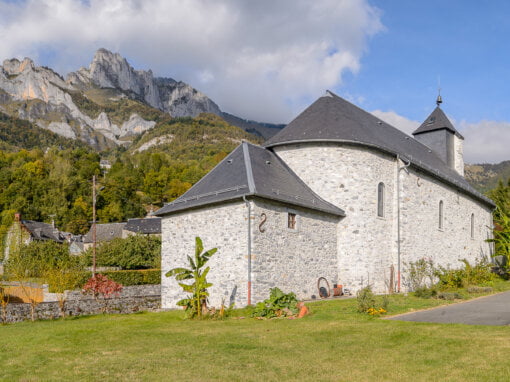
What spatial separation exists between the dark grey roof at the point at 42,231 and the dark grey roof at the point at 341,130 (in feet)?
153

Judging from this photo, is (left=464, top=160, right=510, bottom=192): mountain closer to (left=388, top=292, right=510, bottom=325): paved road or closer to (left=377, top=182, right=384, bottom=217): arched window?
(left=377, top=182, right=384, bottom=217): arched window

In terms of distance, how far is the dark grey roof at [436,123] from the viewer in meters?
34.9

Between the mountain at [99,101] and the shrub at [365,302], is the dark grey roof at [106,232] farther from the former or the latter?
the mountain at [99,101]

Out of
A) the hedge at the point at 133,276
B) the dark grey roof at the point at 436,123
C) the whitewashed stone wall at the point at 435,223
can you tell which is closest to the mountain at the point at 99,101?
the dark grey roof at the point at 436,123

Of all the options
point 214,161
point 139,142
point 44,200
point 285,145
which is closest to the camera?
point 285,145

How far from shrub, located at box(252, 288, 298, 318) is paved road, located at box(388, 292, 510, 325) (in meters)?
3.05

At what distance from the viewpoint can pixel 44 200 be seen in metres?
77.1

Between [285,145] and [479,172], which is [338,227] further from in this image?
[479,172]

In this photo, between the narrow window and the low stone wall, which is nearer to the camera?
the narrow window

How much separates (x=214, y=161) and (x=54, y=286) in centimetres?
7085

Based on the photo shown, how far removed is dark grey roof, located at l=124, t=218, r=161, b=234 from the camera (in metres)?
56.1

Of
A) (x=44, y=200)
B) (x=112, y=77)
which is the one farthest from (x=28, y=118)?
(x=44, y=200)

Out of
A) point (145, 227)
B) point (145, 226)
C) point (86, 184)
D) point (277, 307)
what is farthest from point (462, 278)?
point (86, 184)

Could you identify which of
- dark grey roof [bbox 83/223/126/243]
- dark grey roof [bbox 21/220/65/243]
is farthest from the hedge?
dark grey roof [bbox 83/223/126/243]
